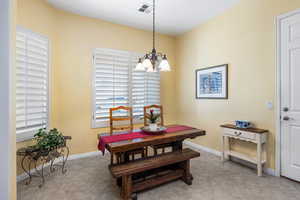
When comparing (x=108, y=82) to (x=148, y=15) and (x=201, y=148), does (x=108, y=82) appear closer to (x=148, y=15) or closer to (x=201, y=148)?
(x=148, y=15)

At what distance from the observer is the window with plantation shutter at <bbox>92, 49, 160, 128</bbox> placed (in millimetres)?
3273

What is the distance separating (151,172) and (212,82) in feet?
7.35

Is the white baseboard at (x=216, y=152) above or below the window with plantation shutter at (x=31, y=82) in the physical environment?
below

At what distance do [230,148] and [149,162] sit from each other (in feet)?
6.24

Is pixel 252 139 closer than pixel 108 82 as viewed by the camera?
Yes

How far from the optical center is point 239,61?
282 centimetres

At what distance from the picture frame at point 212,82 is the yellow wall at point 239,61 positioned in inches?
4.0

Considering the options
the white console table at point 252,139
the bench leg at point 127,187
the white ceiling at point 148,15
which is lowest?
the bench leg at point 127,187

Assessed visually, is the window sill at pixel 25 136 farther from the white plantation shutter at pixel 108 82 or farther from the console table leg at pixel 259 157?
the console table leg at pixel 259 157

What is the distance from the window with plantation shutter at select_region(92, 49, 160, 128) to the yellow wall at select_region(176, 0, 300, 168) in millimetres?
1186

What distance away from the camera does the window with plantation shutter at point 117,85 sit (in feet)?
10.7

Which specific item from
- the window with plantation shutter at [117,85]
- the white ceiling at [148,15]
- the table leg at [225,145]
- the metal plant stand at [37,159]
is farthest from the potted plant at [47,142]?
the table leg at [225,145]

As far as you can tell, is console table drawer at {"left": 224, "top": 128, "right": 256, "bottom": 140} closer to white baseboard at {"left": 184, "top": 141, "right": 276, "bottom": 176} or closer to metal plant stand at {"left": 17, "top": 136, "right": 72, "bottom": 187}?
white baseboard at {"left": 184, "top": 141, "right": 276, "bottom": 176}

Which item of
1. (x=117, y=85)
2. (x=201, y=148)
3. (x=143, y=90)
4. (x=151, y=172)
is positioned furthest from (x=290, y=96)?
(x=117, y=85)
